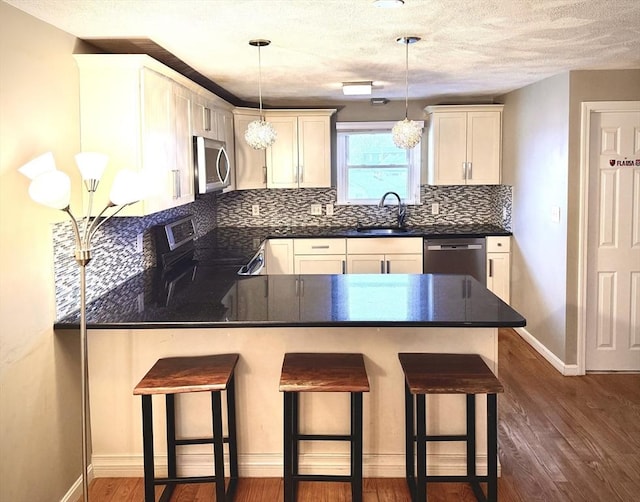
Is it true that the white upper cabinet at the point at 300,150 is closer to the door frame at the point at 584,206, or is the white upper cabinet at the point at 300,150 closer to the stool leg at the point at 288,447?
the door frame at the point at 584,206

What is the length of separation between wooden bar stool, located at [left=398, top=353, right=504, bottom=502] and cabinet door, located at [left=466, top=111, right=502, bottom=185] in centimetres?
334

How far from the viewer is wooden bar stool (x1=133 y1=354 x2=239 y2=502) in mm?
2551

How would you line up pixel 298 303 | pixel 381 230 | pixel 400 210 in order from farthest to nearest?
pixel 400 210, pixel 381 230, pixel 298 303

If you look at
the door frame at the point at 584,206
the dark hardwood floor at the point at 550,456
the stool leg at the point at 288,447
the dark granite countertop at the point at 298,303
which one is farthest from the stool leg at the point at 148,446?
the door frame at the point at 584,206

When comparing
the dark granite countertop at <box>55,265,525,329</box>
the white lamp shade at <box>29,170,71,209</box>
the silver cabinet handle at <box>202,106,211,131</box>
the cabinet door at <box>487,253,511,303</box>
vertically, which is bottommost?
the cabinet door at <box>487,253,511,303</box>

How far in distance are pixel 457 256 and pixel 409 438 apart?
3.05 m

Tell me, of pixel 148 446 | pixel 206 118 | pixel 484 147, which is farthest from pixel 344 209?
pixel 148 446

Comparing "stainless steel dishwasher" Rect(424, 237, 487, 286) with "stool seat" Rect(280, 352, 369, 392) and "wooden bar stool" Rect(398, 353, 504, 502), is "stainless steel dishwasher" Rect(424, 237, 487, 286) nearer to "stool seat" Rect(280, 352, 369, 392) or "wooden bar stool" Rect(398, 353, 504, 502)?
"wooden bar stool" Rect(398, 353, 504, 502)

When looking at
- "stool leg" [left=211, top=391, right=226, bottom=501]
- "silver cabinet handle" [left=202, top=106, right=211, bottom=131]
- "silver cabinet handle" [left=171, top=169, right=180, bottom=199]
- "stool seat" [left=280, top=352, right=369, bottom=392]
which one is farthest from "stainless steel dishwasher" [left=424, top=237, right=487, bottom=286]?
"stool leg" [left=211, top=391, right=226, bottom=501]

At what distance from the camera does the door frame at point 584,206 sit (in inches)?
170

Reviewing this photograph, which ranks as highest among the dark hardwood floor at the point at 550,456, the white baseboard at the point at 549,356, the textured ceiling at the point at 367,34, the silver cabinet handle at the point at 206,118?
the textured ceiling at the point at 367,34

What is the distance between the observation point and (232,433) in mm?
2865

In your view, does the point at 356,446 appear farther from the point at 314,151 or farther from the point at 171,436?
the point at 314,151

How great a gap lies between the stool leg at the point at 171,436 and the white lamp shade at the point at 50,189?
43.3 inches
